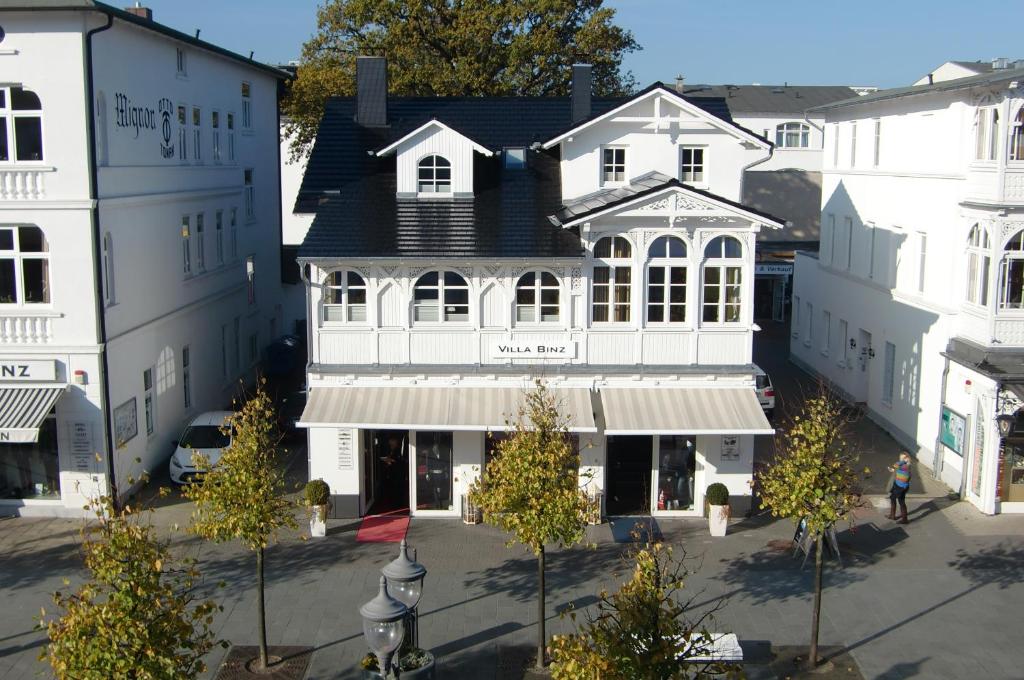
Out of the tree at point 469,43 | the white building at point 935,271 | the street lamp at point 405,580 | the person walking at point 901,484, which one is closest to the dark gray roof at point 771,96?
the tree at point 469,43

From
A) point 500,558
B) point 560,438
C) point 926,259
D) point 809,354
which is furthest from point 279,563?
point 809,354

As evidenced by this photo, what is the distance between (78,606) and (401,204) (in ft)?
48.4

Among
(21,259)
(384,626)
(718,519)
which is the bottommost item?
(718,519)

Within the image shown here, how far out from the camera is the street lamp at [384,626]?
13.6 metres

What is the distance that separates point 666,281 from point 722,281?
3.98 ft

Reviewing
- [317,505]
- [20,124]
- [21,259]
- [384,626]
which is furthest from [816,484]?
[20,124]

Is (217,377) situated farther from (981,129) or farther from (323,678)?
(981,129)

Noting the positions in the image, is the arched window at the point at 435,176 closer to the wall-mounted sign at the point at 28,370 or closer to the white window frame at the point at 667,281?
the white window frame at the point at 667,281

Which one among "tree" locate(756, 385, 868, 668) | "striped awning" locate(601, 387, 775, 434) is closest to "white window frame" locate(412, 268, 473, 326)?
"striped awning" locate(601, 387, 775, 434)

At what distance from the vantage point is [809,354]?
3822 centimetres

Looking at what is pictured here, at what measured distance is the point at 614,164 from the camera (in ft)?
82.6

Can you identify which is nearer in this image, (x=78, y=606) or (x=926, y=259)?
(x=78, y=606)

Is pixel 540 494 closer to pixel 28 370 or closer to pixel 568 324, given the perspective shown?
pixel 568 324

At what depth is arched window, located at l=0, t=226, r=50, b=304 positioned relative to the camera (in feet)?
75.8
